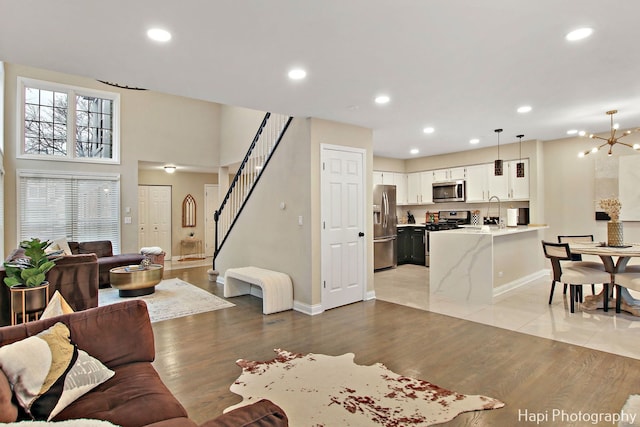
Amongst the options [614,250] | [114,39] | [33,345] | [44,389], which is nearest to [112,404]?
[44,389]

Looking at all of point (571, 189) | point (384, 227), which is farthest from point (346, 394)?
point (571, 189)

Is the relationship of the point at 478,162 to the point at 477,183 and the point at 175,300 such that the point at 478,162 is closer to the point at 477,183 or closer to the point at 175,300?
the point at 477,183

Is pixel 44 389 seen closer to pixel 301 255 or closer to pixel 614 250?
pixel 301 255

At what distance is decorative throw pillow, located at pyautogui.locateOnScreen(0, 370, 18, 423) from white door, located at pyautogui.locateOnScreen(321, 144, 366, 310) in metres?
3.52

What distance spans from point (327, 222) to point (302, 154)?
982 mm

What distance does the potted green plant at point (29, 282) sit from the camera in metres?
2.70

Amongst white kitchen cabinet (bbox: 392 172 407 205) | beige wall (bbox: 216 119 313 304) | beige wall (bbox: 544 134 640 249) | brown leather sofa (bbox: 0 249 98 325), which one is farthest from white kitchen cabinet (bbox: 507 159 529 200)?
brown leather sofa (bbox: 0 249 98 325)

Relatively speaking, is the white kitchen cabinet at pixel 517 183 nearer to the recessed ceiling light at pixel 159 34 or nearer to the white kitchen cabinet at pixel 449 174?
the white kitchen cabinet at pixel 449 174

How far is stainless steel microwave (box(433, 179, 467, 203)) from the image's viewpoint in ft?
24.9

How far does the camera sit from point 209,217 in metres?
10.1

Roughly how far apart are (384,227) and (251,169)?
315cm

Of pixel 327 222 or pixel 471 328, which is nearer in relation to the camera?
pixel 471 328

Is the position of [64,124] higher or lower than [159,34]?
higher

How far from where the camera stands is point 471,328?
386 cm
